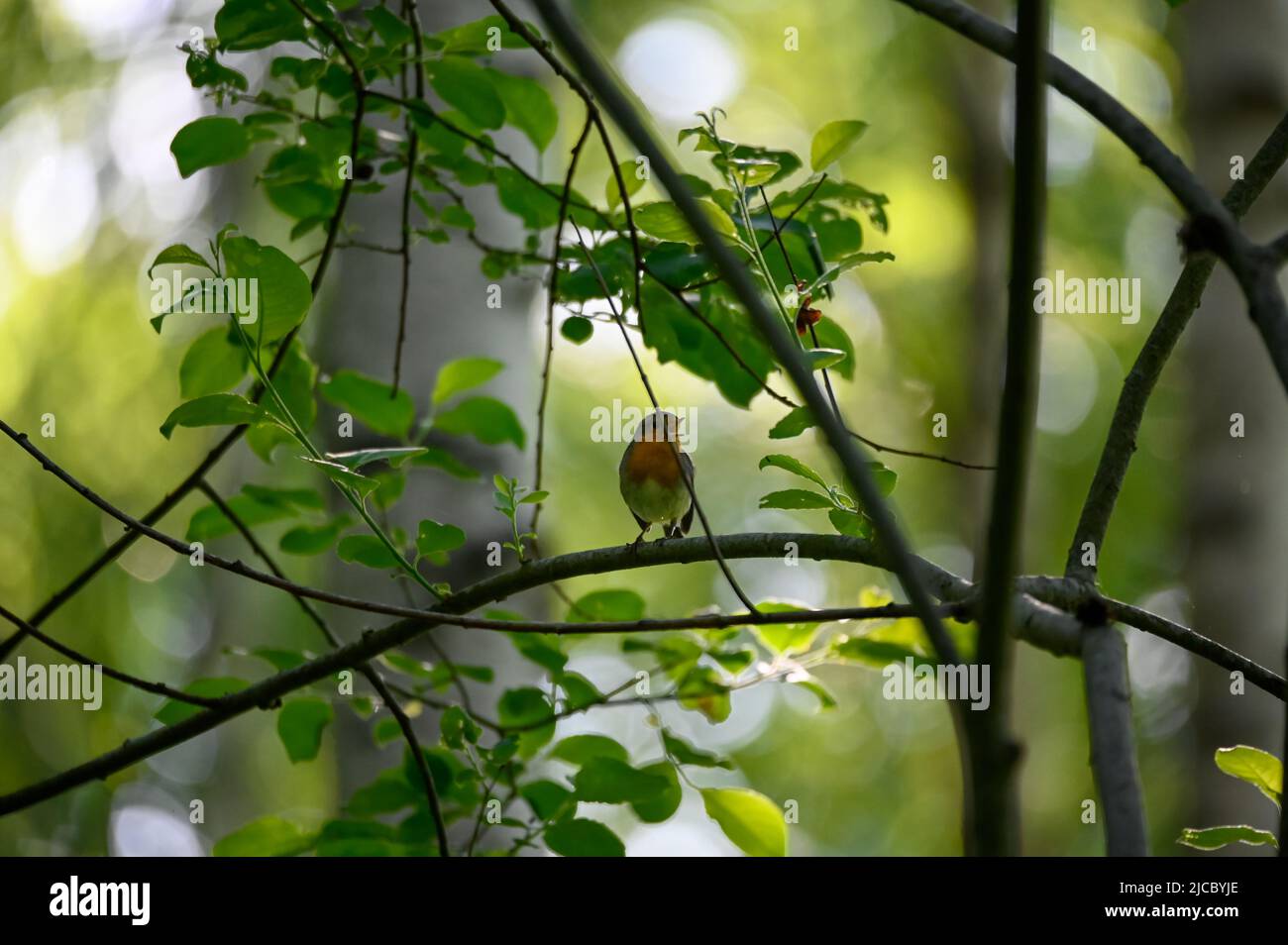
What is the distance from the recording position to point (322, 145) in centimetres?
226

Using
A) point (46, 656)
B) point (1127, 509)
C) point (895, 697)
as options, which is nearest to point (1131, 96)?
point (1127, 509)

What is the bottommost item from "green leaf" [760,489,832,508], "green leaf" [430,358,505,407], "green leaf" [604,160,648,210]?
"green leaf" [760,489,832,508]

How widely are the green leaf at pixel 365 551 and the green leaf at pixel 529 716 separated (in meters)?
0.49

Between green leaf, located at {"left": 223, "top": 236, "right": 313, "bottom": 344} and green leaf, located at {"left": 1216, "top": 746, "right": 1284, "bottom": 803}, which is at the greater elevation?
green leaf, located at {"left": 223, "top": 236, "right": 313, "bottom": 344}

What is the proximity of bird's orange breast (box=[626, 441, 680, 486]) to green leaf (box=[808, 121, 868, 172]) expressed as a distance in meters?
1.88

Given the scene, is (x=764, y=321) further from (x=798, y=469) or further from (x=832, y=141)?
(x=832, y=141)

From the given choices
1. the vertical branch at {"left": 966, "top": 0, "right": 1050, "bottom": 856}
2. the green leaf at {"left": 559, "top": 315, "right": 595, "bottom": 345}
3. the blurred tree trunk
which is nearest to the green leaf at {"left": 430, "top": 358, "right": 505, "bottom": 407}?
the green leaf at {"left": 559, "top": 315, "right": 595, "bottom": 345}

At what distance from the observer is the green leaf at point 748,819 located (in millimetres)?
2018

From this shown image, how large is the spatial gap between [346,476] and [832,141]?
3.34 ft

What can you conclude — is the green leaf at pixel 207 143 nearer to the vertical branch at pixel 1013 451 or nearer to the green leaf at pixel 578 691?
the green leaf at pixel 578 691

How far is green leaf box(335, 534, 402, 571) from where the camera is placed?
1879 millimetres

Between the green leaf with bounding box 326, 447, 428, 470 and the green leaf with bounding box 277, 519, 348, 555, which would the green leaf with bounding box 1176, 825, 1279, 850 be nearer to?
the green leaf with bounding box 326, 447, 428, 470
